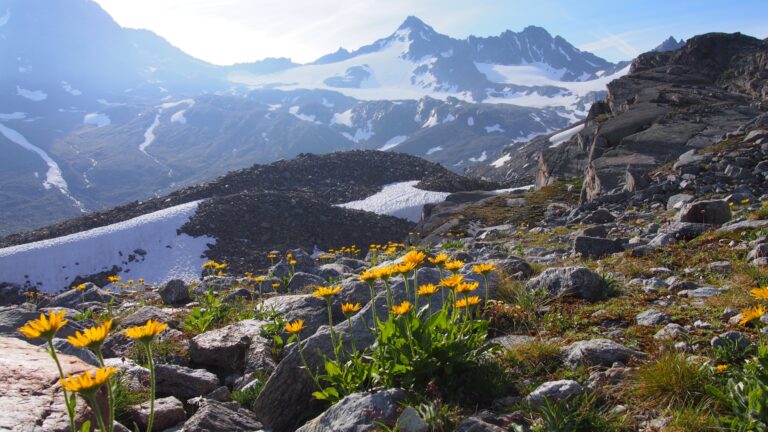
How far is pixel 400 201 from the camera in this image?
4359 centimetres

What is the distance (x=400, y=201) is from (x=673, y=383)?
40520 mm

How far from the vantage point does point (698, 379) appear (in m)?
3.16

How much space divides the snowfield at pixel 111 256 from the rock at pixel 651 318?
26.1 meters

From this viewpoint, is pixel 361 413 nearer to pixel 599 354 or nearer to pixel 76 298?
pixel 599 354

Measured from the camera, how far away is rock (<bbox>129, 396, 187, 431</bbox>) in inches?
176

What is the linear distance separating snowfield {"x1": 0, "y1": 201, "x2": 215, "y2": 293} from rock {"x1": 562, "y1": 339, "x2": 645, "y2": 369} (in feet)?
86.4

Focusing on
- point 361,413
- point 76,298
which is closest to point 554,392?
point 361,413

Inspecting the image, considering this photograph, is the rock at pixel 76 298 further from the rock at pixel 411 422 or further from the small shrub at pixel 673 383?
the small shrub at pixel 673 383

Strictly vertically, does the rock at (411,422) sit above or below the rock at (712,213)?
above

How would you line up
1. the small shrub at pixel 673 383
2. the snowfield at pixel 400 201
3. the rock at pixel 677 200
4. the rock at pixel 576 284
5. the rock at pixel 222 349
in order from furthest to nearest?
the snowfield at pixel 400 201 < the rock at pixel 677 200 < the rock at pixel 222 349 < the rock at pixel 576 284 < the small shrub at pixel 673 383

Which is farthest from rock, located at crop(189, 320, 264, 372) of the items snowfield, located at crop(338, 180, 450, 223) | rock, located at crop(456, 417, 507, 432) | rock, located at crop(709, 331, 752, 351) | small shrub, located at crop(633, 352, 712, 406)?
snowfield, located at crop(338, 180, 450, 223)

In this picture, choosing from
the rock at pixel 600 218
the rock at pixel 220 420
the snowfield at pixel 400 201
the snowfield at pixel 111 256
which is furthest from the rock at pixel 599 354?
the snowfield at pixel 400 201

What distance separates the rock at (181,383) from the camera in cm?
524

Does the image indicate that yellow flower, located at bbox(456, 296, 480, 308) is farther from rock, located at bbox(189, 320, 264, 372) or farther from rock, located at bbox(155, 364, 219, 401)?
rock, located at bbox(189, 320, 264, 372)
